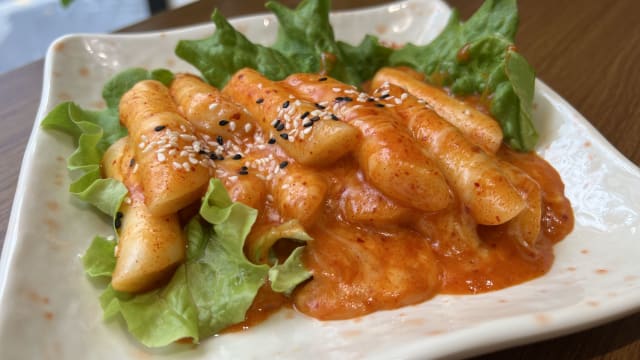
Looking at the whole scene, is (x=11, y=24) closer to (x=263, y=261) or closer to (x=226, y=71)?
(x=226, y=71)

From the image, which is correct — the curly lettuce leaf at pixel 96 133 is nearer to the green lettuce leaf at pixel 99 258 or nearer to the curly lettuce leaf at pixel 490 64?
the green lettuce leaf at pixel 99 258

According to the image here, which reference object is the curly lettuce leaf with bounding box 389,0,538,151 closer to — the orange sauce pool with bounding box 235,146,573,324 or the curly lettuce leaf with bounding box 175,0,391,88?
the curly lettuce leaf with bounding box 175,0,391,88

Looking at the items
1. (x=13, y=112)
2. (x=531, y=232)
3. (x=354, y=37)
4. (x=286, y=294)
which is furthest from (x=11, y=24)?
(x=531, y=232)

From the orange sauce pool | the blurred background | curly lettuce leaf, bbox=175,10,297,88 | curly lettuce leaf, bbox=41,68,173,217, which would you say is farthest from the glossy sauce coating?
the blurred background

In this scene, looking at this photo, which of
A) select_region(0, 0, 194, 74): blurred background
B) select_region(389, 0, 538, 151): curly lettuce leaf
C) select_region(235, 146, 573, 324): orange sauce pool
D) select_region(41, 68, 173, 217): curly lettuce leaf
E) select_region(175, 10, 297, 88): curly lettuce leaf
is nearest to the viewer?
select_region(235, 146, 573, 324): orange sauce pool

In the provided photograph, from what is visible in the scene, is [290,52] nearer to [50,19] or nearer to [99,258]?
[99,258]

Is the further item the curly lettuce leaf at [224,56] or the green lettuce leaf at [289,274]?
the curly lettuce leaf at [224,56]

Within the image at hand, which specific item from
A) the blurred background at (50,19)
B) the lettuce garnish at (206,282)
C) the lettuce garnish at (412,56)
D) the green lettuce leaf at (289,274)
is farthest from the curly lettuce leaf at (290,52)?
the blurred background at (50,19)
